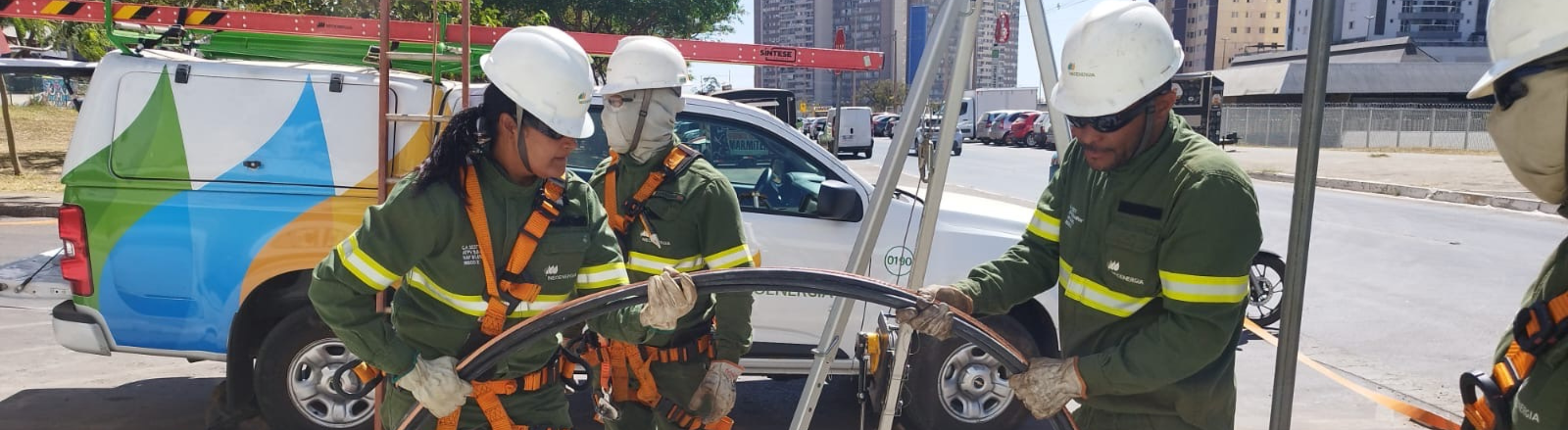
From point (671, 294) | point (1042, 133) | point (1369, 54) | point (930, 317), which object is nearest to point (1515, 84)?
point (930, 317)

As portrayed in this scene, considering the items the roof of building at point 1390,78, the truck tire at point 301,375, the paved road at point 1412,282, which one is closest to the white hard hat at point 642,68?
the truck tire at point 301,375

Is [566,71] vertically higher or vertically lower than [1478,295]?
higher

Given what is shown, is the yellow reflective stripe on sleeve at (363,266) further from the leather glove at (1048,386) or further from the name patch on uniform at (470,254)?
the leather glove at (1048,386)

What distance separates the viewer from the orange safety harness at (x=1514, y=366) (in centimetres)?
186

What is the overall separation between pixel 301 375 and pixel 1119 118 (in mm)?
3916

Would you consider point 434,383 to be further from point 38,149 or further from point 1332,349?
point 38,149

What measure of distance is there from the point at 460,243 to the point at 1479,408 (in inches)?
90.7

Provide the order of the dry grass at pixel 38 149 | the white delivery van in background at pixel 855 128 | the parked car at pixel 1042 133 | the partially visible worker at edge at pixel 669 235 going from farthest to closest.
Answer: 1. the parked car at pixel 1042 133
2. the white delivery van in background at pixel 855 128
3. the dry grass at pixel 38 149
4. the partially visible worker at edge at pixel 669 235

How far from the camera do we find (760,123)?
17.1 feet

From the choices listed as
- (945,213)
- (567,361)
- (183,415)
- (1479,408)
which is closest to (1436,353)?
(945,213)

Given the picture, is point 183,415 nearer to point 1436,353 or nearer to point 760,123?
point 760,123

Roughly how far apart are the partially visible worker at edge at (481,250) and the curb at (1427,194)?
47.0ft

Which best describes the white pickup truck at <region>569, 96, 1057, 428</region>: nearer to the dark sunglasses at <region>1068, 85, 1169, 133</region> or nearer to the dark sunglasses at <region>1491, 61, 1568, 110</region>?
the dark sunglasses at <region>1068, 85, 1169, 133</region>

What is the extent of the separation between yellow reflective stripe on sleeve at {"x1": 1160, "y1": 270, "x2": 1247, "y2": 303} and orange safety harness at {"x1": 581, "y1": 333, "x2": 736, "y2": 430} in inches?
64.2
